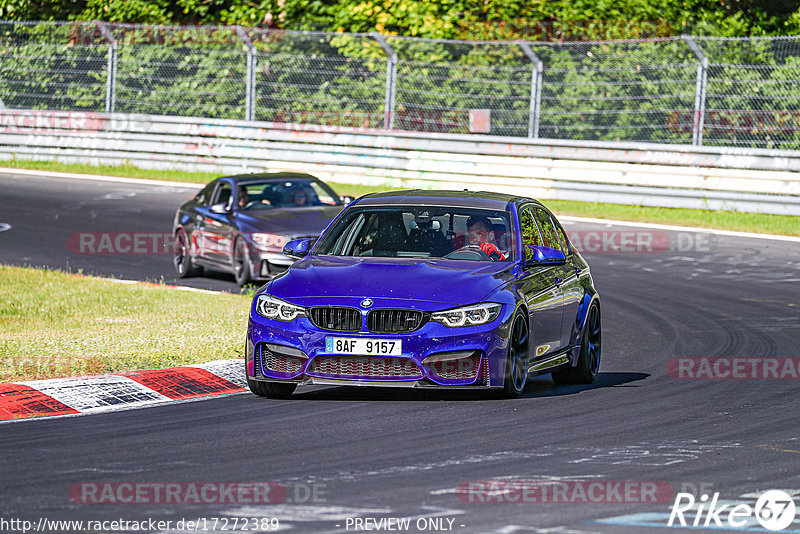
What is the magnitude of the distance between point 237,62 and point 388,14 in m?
6.24

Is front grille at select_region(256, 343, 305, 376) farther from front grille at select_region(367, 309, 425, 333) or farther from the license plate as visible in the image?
front grille at select_region(367, 309, 425, 333)

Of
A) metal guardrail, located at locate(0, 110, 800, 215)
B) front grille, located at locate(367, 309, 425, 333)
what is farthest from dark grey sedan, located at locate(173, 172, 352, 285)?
front grille, located at locate(367, 309, 425, 333)

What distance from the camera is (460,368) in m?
9.64

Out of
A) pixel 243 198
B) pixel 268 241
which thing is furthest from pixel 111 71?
pixel 268 241

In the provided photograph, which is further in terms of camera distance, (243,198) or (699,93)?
(699,93)

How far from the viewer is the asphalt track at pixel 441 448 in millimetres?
6551

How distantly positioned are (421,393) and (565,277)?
1678 millimetres

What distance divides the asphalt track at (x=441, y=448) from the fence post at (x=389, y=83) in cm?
1538

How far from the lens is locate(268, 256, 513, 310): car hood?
9.67 metres

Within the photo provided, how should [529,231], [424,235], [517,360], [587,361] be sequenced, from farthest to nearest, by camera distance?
[587,361], [529,231], [424,235], [517,360]

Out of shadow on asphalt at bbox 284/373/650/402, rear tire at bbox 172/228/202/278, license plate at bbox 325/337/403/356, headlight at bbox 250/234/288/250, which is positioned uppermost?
license plate at bbox 325/337/403/356

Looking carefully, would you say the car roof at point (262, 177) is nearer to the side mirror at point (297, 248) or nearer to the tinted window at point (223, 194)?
the tinted window at point (223, 194)

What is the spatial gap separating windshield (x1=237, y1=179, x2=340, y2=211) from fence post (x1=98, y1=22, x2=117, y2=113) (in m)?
Result: 12.4

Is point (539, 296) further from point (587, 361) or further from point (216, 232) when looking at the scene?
point (216, 232)
